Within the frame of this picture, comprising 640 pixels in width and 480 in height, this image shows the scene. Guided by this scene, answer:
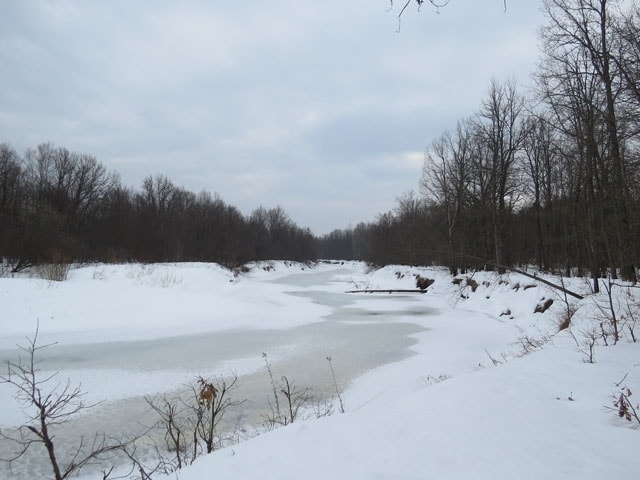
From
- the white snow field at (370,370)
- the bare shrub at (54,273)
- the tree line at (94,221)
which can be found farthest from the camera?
the tree line at (94,221)

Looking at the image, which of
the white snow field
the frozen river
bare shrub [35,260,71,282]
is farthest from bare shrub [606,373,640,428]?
bare shrub [35,260,71,282]

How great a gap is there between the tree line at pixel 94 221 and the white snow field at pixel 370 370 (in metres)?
9.46

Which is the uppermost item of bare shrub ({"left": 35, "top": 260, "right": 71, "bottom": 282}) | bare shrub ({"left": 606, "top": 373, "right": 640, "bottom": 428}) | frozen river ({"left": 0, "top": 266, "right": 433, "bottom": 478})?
bare shrub ({"left": 35, "top": 260, "right": 71, "bottom": 282})

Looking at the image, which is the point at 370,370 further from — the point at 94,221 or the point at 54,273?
the point at 94,221

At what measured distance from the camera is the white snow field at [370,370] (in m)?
2.75

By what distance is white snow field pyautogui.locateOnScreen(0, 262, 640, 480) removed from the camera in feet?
9.04

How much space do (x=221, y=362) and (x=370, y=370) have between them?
3620mm

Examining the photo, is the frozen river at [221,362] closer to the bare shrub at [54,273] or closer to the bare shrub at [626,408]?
the bare shrub at [626,408]

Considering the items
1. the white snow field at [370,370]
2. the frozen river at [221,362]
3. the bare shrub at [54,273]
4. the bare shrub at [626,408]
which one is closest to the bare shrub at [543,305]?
the white snow field at [370,370]

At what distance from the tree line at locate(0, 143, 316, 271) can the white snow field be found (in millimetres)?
9461

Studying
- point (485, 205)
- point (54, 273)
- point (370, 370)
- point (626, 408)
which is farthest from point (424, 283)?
point (626, 408)

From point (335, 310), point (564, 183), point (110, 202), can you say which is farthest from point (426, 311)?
point (110, 202)

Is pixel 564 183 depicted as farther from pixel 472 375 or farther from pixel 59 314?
pixel 59 314

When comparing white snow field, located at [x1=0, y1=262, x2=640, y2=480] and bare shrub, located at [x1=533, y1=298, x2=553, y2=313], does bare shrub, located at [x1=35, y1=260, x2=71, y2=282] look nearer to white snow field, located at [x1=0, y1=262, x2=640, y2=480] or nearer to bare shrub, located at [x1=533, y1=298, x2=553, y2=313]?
white snow field, located at [x1=0, y1=262, x2=640, y2=480]
